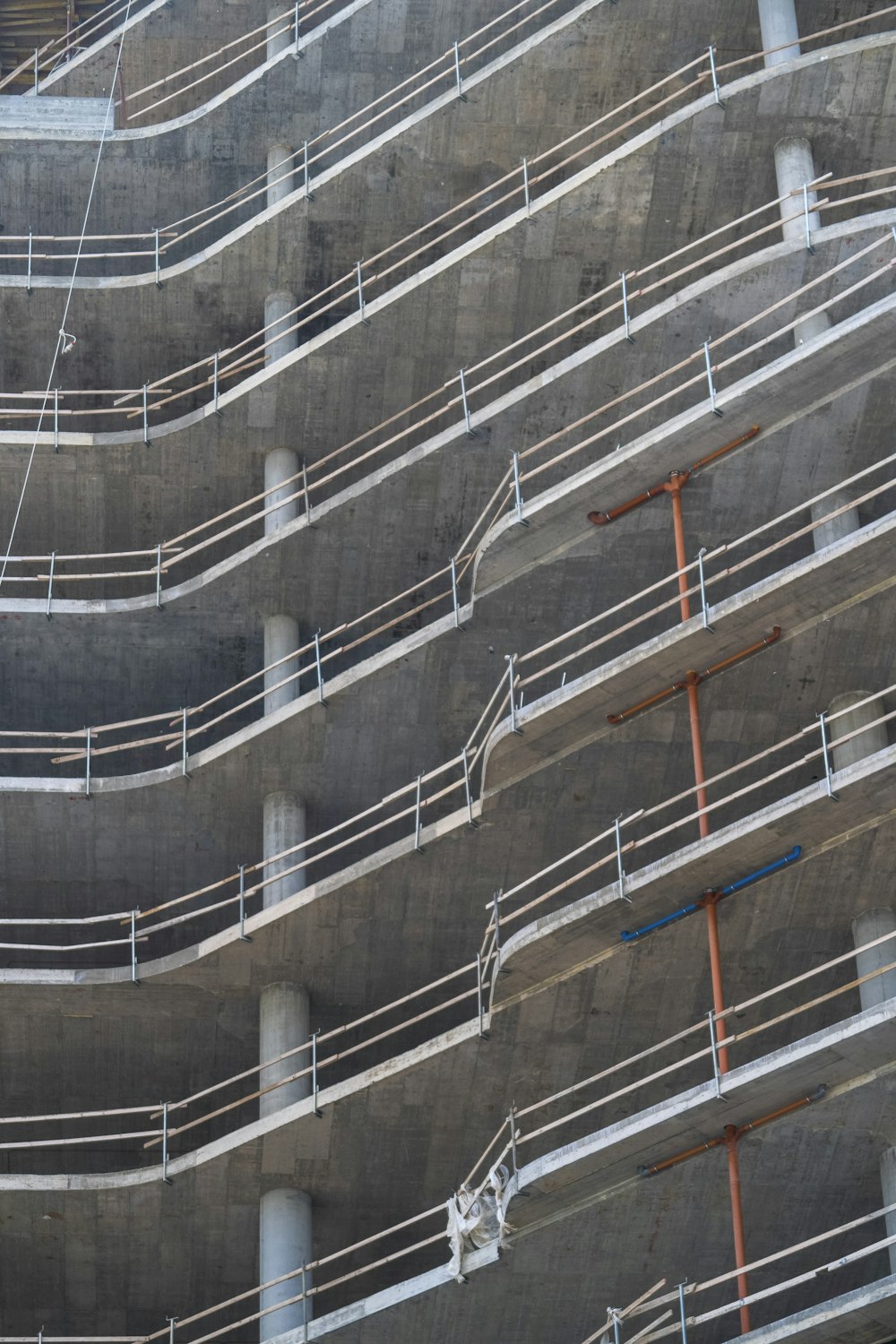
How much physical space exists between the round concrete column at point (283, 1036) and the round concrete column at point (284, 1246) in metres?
0.92

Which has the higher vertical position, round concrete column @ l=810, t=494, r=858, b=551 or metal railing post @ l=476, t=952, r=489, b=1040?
round concrete column @ l=810, t=494, r=858, b=551

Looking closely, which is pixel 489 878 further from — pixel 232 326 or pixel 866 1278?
pixel 232 326

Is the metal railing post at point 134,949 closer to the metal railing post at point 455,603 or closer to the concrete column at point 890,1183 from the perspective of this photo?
the metal railing post at point 455,603

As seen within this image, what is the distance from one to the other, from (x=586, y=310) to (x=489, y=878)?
6.57 m

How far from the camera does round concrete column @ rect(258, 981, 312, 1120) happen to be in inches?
998

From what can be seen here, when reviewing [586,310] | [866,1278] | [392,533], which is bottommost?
[866,1278]

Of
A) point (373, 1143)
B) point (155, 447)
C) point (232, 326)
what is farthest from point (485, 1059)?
point (232, 326)

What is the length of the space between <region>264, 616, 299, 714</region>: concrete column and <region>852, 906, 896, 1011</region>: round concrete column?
6756mm

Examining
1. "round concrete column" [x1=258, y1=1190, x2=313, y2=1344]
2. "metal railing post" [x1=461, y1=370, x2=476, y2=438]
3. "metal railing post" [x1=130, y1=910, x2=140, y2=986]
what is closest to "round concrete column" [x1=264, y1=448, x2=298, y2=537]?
"metal railing post" [x1=461, y1=370, x2=476, y2=438]

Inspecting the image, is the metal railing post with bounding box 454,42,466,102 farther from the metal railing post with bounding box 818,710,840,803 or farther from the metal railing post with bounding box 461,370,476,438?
the metal railing post with bounding box 818,710,840,803

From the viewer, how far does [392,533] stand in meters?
26.9

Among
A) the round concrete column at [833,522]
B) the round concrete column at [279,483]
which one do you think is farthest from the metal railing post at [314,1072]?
the round concrete column at [833,522]

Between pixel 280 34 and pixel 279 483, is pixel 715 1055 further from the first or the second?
pixel 280 34

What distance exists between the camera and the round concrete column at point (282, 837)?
26000mm
